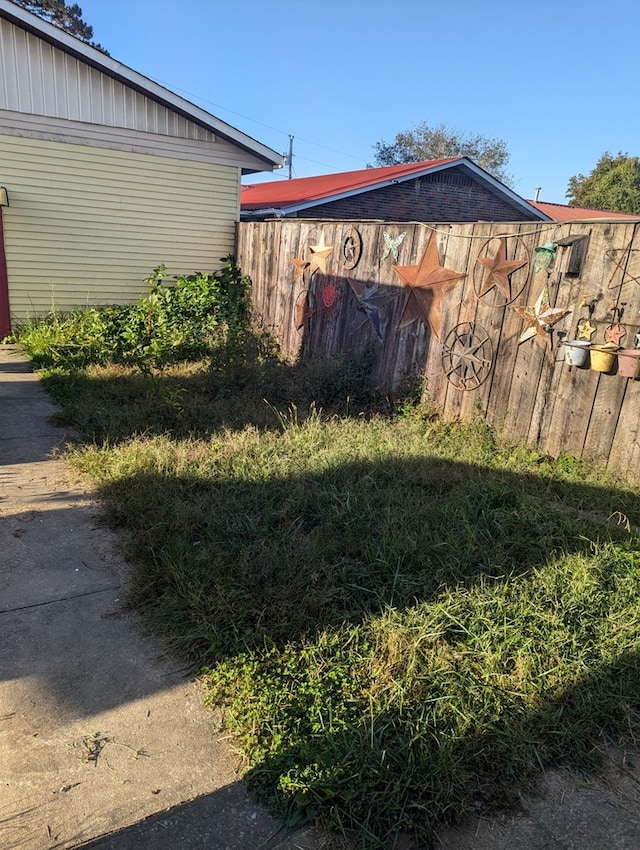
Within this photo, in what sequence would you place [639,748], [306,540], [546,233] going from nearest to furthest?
[639,748] → [306,540] → [546,233]

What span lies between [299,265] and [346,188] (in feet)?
22.8

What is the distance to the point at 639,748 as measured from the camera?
7.08ft

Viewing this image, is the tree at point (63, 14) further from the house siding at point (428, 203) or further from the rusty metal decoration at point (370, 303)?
the rusty metal decoration at point (370, 303)

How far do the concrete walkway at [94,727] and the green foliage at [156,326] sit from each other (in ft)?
15.2

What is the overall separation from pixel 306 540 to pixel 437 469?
1.43m

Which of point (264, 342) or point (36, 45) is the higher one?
point (36, 45)

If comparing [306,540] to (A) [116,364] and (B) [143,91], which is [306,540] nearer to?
(A) [116,364]

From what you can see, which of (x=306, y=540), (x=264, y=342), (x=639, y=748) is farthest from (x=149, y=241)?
(x=639, y=748)

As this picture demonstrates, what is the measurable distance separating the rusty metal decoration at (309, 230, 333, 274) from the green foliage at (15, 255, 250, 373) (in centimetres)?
155

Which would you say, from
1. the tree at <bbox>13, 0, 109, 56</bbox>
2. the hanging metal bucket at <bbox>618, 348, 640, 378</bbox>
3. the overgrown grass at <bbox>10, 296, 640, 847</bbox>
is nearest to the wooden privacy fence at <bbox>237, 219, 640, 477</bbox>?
the hanging metal bucket at <bbox>618, 348, 640, 378</bbox>

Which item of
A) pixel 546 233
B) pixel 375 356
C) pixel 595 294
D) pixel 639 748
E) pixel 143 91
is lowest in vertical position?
pixel 639 748

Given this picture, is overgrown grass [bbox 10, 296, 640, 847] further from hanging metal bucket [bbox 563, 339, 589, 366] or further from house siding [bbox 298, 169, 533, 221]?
house siding [bbox 298, 169, 533, 221]

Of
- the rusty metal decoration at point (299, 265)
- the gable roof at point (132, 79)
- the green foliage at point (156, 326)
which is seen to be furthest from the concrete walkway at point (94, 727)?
the gable roof at point (132, 79)

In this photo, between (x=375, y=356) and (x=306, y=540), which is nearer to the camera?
(x=306, y=540)
